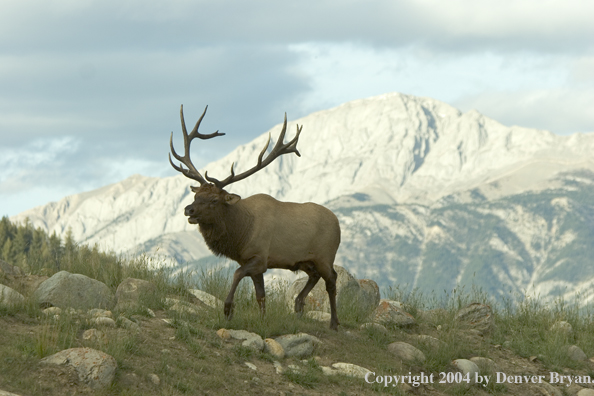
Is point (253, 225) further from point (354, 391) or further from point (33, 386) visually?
point (33, 386)

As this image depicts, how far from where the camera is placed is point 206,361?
8531mm

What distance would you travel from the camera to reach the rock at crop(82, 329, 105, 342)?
814 cm

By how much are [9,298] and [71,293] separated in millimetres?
924

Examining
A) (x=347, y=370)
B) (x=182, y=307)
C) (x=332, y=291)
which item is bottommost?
(x=347, y=370)

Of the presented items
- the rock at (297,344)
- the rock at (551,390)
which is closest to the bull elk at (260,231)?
the rock at (297,344)

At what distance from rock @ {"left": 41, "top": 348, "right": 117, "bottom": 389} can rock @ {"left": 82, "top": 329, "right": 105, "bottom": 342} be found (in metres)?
0.59

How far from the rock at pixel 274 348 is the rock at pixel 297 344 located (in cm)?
9

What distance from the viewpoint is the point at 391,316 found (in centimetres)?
1181

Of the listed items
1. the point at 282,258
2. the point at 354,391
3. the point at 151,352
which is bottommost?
the point at 354,391

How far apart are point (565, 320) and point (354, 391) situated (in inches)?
253

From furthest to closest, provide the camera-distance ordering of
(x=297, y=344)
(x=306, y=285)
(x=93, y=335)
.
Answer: (x=306, y=285) → (x=297, y=344) → (x=93, y=335)

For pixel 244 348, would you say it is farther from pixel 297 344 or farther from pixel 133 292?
pixel 133 292

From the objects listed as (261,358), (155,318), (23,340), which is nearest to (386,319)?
(261,358)

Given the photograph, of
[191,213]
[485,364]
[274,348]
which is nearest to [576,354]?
[485,364]
